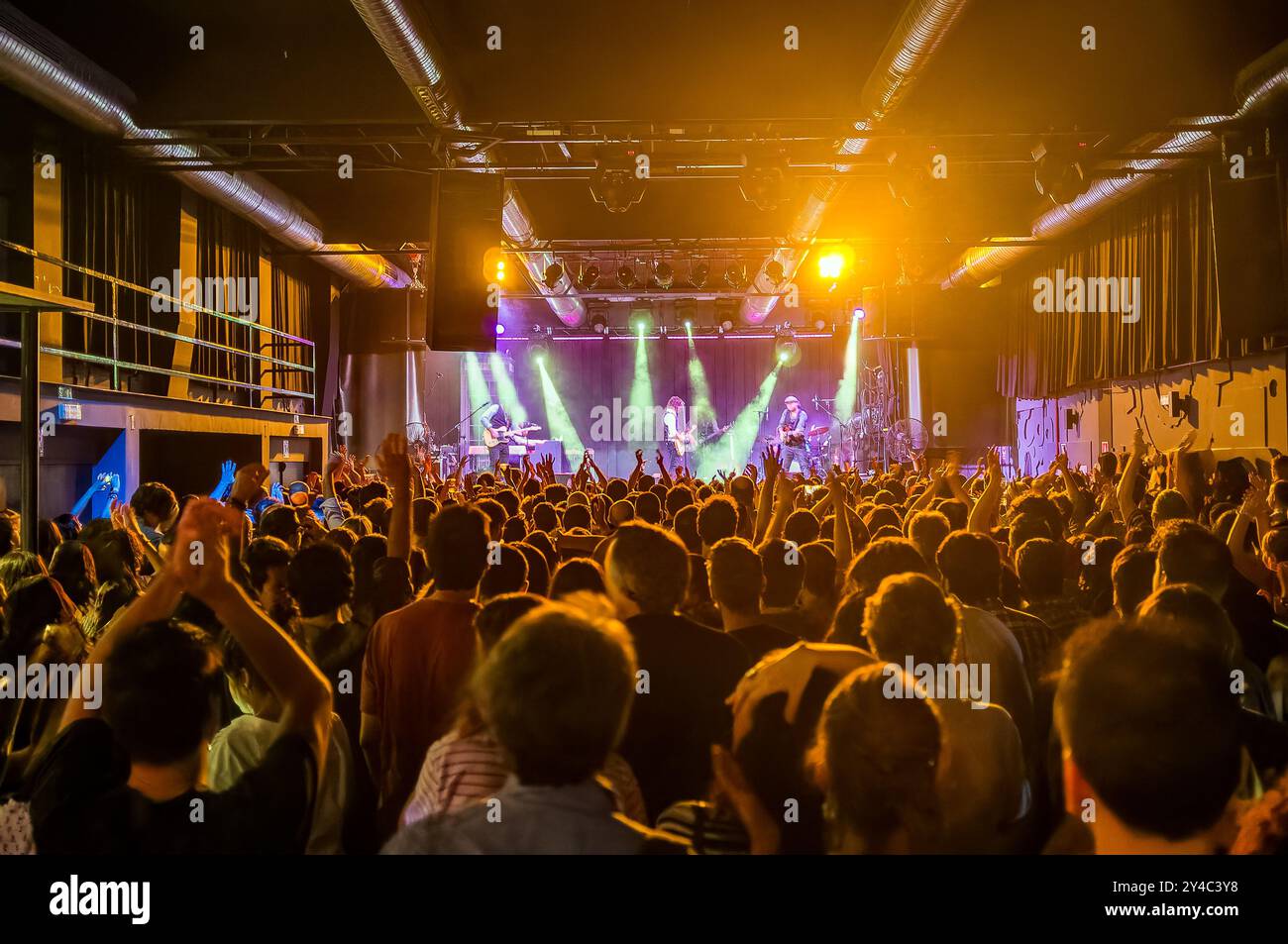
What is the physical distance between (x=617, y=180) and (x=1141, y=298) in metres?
6.93

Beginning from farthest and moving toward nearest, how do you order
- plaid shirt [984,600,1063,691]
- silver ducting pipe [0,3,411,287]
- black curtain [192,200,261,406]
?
1. black curtain [192,200,261,406]
2. silver ducting pipe [0,3,411,287]
3. plaid shirt [984,600,1063,691]

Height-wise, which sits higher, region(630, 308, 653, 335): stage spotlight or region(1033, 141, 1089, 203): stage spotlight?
region(630, 308, 653, 335): stage spotlight

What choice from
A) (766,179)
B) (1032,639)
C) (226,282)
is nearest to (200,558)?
(1032,639)

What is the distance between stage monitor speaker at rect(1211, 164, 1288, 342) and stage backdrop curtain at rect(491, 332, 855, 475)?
43.0 ft

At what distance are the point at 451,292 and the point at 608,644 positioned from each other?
8332 millimetres

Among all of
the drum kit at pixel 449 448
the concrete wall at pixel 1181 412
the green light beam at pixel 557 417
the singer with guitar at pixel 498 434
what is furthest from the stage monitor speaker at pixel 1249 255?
the green light beam at pixel 557 417

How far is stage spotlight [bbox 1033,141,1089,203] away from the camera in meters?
9.33

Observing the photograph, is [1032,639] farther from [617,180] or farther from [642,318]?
[642,318]

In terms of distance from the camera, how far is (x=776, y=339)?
2248 cm

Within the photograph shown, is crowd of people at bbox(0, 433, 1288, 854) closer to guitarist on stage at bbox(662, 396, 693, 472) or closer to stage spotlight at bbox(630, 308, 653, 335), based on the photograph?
stage spotlight at bbox(630, 308, 653, 335)

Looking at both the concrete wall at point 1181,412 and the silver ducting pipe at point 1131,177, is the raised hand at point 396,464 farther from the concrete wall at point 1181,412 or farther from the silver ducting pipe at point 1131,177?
the concrete wall at point 1181,412

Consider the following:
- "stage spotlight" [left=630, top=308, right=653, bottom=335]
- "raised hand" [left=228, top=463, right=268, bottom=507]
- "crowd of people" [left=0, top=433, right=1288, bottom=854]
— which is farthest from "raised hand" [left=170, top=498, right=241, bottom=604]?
"stage spotlight" [left=630, top=308, right=653, bottom=335]

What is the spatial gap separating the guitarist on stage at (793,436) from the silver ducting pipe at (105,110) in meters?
9.78
